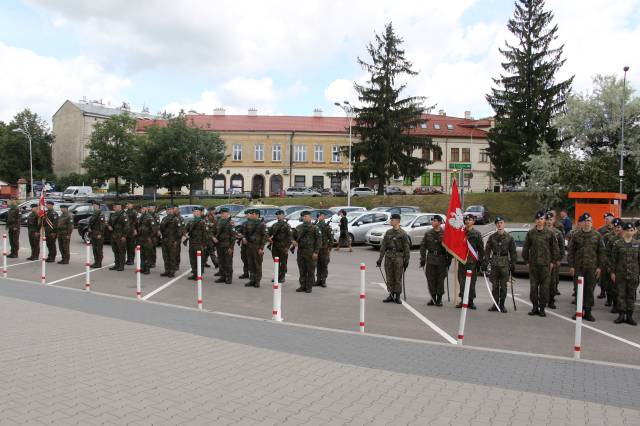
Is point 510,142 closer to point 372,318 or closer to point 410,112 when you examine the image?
point 410,112

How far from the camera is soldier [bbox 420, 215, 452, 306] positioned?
1080 centimetres

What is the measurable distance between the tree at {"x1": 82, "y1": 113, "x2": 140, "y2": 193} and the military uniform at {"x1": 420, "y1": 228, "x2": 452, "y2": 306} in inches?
1785

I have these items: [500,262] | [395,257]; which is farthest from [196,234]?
[500,262]

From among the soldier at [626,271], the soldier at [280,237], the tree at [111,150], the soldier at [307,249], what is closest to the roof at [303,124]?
the tree at [111,150]

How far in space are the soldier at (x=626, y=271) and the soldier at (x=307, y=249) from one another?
5.87 metres

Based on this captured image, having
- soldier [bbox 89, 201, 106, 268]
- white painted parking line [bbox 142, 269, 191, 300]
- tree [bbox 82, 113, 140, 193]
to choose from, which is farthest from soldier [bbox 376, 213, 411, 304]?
tree [bbox 82, 113, 140, 193]

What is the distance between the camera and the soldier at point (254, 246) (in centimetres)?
1294

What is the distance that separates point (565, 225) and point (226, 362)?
14.7m

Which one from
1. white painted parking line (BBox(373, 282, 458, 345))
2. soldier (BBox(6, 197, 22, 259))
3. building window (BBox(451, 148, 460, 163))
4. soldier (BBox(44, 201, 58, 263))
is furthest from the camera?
building window (BBox(451, 148, 460, 163))

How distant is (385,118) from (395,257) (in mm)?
36958

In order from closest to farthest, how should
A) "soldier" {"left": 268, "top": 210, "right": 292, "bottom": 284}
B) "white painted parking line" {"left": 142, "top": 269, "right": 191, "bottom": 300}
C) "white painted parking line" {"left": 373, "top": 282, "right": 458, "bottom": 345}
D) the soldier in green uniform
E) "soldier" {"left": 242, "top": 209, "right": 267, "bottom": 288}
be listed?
1. "white painted parking line" {"left": 373, "top": 282, "right": 458, "bottom": 345}
2. "white painted parking line" {"left": 142, "top": 269, "right": 191, "bottom": 300}
3. "soldier" {"left": 242, "top": 209, "right": 267, "bottom": 288}
4. "soldier" {"left": 268, "top": 210, "right": 292, "bottom": 284}
5. the soldier in green uniform

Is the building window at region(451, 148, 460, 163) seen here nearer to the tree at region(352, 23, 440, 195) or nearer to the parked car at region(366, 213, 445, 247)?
the tree at region(352, 23, 440, 195)

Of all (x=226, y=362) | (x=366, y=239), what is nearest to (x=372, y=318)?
(x=226, y=362)

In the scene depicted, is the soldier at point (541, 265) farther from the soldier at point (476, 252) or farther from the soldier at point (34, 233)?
the soldier at point (34, 233)
